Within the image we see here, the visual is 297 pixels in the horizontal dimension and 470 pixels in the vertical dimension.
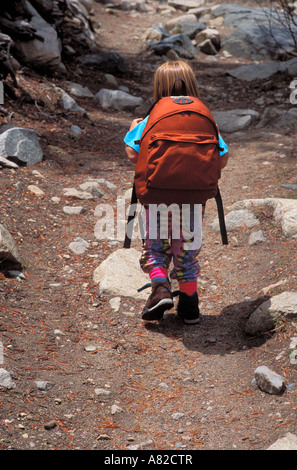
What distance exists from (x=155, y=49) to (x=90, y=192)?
8.45 m

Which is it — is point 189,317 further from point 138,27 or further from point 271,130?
point 138,27

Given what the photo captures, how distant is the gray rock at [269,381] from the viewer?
2695 millimetres

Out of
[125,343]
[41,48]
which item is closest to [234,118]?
[41,48]

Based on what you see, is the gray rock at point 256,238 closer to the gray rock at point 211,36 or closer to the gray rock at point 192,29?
the gray rock at point 211,36

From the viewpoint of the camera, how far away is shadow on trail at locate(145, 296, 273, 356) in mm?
3307

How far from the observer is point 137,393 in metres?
2.87

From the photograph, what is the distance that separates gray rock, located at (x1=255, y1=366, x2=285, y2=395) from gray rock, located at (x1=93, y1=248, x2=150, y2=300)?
135 cm

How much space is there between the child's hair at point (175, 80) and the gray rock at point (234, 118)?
17.5 feet

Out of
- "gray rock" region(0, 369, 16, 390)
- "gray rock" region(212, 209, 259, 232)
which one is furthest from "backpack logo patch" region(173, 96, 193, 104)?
"gray rock" region(212, 209, 259, 232)

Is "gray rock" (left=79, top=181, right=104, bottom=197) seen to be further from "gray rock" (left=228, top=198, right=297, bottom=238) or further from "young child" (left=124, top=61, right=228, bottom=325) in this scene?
"young child" (left=124, top=61, right=228, bottom=325)

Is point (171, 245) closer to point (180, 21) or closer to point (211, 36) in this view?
point (211, 36)

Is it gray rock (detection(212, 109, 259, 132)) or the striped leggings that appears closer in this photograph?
the striped leggings
